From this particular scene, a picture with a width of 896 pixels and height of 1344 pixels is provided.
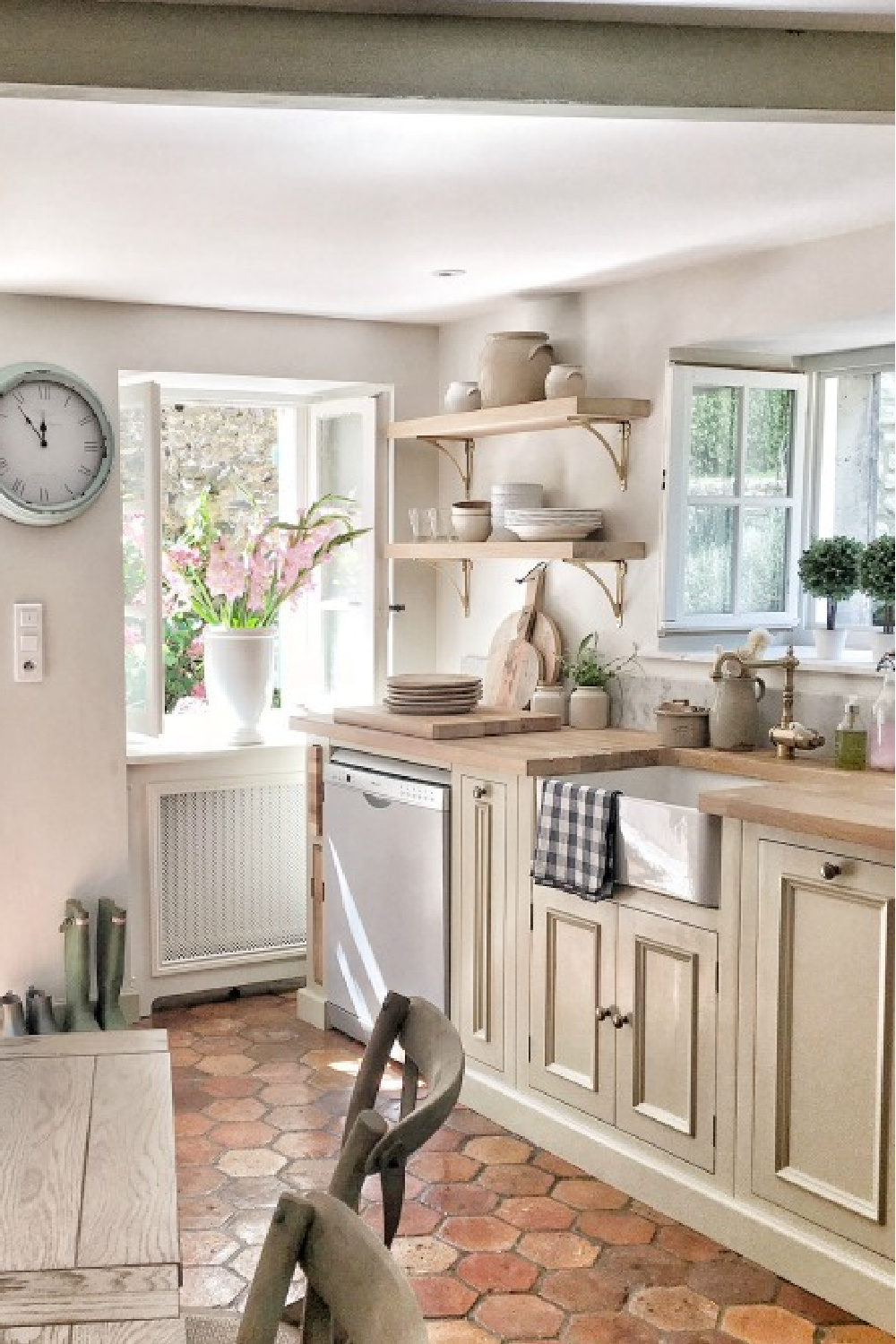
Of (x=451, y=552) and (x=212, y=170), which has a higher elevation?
(x=212, y=170)

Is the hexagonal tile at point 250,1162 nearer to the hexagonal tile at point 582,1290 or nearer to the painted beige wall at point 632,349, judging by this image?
the hexagonal tile at point 582,1290

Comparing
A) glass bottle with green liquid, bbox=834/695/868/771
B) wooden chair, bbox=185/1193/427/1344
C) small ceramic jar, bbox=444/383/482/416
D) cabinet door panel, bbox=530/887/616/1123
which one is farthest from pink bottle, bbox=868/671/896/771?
wooden chair, bbox=185/1193/427/1344

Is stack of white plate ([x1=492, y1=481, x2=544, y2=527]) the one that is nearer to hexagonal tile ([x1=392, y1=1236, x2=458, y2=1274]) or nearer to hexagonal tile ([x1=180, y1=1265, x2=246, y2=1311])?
hexagonal tile ([x1=392, y1=1236, x2=458, y2=1274])

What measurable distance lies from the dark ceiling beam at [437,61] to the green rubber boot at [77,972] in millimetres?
3160

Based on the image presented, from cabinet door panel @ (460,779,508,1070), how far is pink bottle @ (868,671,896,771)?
3.21 ft

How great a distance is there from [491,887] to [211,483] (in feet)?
7.73

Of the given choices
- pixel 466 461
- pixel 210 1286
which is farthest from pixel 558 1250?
pixel 466 461

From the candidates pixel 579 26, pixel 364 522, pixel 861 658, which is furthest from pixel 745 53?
pixel 364 522

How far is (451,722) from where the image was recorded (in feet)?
14.7

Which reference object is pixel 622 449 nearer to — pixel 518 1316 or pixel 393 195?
pixel 393 195

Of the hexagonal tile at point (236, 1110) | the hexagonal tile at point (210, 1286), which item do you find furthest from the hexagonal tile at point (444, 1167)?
the hexagonal tile at point (210, 1286)

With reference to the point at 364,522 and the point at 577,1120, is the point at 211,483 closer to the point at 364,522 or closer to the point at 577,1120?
the point at 364,522

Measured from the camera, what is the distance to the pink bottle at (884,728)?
147 inches

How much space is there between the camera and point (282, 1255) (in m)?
1.42
